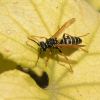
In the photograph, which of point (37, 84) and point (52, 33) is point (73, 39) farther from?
point (37, 84)

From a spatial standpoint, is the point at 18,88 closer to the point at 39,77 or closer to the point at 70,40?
the point at 39,77

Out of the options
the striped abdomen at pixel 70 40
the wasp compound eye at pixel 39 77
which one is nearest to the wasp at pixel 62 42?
the striped abdomen at pixel 70 40

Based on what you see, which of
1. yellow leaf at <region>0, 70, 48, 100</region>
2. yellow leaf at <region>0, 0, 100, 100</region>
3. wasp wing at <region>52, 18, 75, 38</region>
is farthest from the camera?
wasp wing at <region>52, 18, 75, 38</region>

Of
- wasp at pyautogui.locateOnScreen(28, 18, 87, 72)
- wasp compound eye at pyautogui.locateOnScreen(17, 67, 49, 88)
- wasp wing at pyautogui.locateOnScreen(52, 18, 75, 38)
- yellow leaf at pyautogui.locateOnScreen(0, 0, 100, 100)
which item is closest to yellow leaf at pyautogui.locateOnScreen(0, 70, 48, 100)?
yellow leaf at pyautogui.locateOnScreen(0, 0, 100, 100)

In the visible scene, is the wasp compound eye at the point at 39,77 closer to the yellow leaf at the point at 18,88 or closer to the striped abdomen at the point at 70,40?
the yellow leaf at the point at 18,88

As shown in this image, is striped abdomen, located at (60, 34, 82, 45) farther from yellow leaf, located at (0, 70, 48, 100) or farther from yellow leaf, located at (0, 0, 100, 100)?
yellow leaf, located at (0, 70, 48, 100)

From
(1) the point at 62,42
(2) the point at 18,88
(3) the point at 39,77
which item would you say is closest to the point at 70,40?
(1) the point at 62,42

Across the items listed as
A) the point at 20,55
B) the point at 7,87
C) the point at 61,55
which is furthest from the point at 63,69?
the point at 7,87
